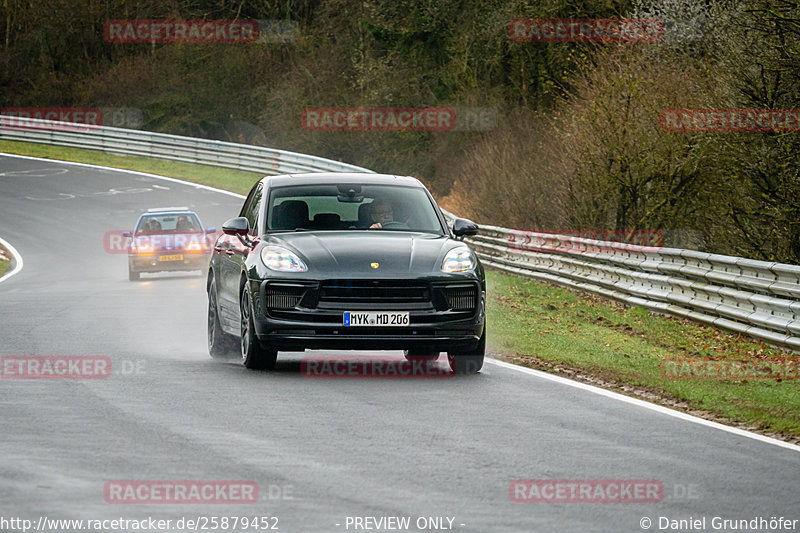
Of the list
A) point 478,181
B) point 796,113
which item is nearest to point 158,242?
point 478,181

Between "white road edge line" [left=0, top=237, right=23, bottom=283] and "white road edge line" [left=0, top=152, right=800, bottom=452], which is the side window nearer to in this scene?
"white road edge line" [left=0, top=152, right=800, bottom=452]

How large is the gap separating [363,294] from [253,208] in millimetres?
2597

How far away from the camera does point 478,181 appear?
3650 cm

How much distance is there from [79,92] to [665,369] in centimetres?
5293

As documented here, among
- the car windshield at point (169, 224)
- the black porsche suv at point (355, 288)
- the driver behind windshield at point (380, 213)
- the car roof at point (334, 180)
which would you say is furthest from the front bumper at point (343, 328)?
the car windshield at point (169, 224)

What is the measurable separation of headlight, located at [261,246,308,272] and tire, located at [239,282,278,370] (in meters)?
0.34

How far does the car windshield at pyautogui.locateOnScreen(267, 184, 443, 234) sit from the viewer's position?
12875mm

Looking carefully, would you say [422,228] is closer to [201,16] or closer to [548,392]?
[548,392]

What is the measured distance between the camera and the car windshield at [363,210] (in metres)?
12.9

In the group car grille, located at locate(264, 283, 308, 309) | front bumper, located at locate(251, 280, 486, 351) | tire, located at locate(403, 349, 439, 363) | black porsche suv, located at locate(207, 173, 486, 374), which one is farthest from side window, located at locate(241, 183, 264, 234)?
tire, located at locate(403, 349, 439, 363)

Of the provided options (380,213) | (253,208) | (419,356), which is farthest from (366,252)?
(253,208)

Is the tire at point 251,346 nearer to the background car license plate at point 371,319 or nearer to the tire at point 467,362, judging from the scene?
the background car license plate at point 371,319

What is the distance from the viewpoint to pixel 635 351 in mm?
15234

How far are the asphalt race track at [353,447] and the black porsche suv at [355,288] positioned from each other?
0.36 meters
